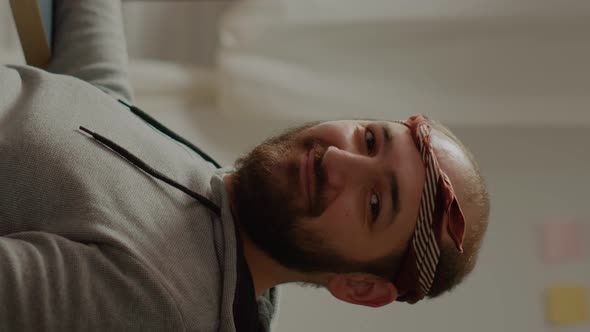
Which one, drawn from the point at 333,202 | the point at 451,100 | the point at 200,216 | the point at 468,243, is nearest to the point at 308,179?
the point at 333,202

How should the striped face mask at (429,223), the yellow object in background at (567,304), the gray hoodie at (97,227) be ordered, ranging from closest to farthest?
the gray hoodie at (97,227) < the striped face mask at (429,223) < the yellow object in background at (567,304)

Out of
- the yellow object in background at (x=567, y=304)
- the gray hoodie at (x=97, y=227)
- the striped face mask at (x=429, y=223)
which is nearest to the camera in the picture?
the gray hoodie at (x=97, y=227)

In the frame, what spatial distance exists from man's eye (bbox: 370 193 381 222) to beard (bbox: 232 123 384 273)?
7cm

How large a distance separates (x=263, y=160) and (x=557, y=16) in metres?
0.92

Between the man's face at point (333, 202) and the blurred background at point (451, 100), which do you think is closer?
the man's face at point (333, 202)

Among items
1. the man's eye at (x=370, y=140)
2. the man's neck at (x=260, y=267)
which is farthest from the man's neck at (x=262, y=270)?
the man's eye at (x=370, y=140)

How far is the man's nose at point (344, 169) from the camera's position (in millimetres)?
1029

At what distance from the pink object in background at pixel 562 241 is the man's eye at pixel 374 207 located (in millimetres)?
732

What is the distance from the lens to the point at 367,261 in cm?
106

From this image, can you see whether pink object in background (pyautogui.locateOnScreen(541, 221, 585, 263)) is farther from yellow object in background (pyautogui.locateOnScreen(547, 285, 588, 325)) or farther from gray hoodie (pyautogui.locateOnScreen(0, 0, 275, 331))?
Result: gray hoodie (pyautogui.locateOnScreen(0, 0, 275, 331))

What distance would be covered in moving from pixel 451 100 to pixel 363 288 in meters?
0.76

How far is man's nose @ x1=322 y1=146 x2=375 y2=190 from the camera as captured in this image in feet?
3.38

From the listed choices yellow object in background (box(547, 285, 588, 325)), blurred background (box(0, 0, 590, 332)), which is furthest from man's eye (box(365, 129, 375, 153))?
yellow object in background (box(547, 285, 588, 325))

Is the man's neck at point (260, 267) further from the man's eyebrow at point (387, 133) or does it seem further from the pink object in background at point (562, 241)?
the pink object in background at point (562, 241)
